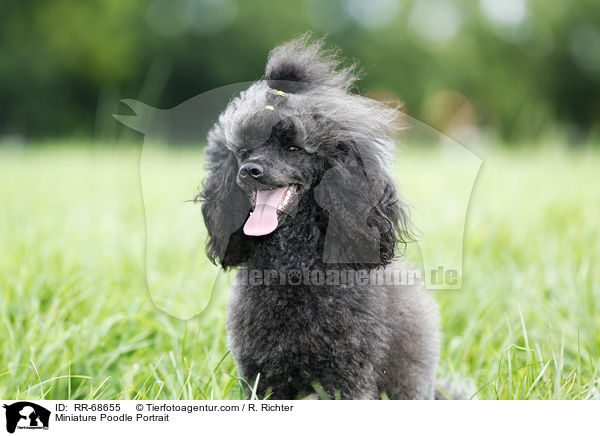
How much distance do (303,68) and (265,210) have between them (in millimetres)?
499

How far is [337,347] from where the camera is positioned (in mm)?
1986

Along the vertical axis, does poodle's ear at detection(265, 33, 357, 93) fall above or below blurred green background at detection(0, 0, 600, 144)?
below

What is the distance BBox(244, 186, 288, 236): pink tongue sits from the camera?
1.87 meters

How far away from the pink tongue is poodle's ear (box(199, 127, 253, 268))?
0.16 metres

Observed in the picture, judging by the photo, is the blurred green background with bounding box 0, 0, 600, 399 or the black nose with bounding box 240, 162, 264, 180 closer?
the black nose with bounding box 240, 162, 264, 180

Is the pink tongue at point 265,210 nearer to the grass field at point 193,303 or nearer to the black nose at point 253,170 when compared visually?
the black nose at point 253,170

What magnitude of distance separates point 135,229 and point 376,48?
33.1ft
